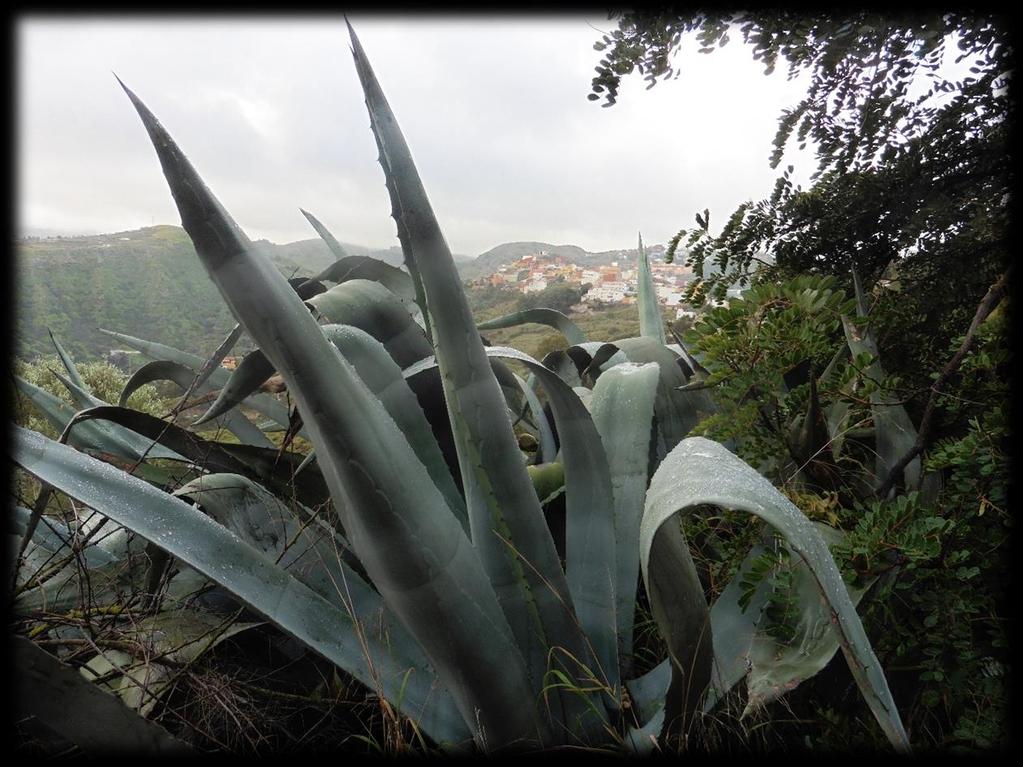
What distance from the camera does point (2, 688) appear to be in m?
0.74

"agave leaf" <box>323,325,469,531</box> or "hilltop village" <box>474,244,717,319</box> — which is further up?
"agave leaf" <box>323,325,469,531</box>

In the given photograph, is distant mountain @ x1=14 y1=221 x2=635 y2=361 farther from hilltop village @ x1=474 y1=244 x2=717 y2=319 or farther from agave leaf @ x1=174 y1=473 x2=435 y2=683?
agave leaf @ x1=174 y1=473 x2=435 y2=683

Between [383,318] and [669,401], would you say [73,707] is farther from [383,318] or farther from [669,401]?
[669,401]

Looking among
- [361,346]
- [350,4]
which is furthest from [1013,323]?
[350,4]

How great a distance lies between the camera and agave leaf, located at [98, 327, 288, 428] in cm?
213

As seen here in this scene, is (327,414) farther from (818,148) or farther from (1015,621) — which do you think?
(818,148)

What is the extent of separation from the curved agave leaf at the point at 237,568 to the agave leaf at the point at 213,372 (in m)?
0.98

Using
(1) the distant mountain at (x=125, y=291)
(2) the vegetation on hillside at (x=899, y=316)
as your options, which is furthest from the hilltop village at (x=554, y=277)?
(2) the vegetation on hillside at (x=899, y=316)

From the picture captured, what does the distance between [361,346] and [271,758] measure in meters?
0.79

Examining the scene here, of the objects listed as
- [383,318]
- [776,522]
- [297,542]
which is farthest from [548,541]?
[383,318]

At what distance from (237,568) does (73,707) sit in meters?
0.33

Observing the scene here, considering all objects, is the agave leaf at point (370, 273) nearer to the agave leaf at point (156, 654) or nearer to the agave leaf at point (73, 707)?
the agave leaf at point (156, 654)

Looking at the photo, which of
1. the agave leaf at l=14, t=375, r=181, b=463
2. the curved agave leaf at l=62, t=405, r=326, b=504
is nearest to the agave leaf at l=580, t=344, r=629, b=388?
the curved agave leaf at l=62, t=405, r=326, b=504

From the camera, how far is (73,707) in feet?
2.36
